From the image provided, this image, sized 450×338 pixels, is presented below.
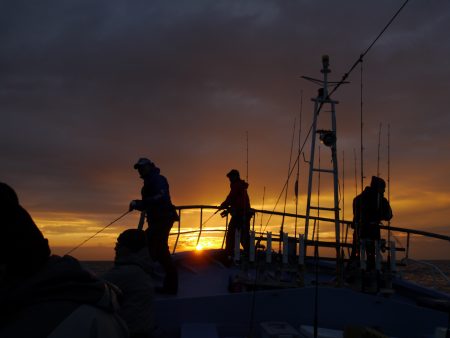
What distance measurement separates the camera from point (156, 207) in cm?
836

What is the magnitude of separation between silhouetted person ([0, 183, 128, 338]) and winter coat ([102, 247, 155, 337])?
3111mm

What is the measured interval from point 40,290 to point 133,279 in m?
3.35

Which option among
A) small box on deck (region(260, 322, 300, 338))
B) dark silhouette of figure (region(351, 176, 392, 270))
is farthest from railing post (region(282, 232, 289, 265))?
small box on deck (region(260, 322, 300, 338))

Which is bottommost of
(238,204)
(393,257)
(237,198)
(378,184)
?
(393,257)

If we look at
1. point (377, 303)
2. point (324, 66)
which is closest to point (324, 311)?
point (377, 303)

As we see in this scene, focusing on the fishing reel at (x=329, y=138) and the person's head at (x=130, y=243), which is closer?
the person's head at (x=130, y=243)

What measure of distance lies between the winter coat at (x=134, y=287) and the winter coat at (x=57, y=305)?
3.13 m

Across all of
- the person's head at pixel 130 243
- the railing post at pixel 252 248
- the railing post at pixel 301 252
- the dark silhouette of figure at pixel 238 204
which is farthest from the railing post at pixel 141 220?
the person's head at pixel 130 243

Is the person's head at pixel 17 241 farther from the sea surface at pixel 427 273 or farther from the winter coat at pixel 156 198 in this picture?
the winter coat at pixel 156 198

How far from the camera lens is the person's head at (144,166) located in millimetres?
8242

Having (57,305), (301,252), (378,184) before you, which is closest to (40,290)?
(57,305)

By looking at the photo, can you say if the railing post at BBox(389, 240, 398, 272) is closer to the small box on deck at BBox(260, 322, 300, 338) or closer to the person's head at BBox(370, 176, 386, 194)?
the person's head at BBox(370, 176, 386, 194)

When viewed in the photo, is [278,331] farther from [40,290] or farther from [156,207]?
[40,290]

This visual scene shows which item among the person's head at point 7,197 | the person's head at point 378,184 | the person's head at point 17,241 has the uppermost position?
the person's head at point 378,184
